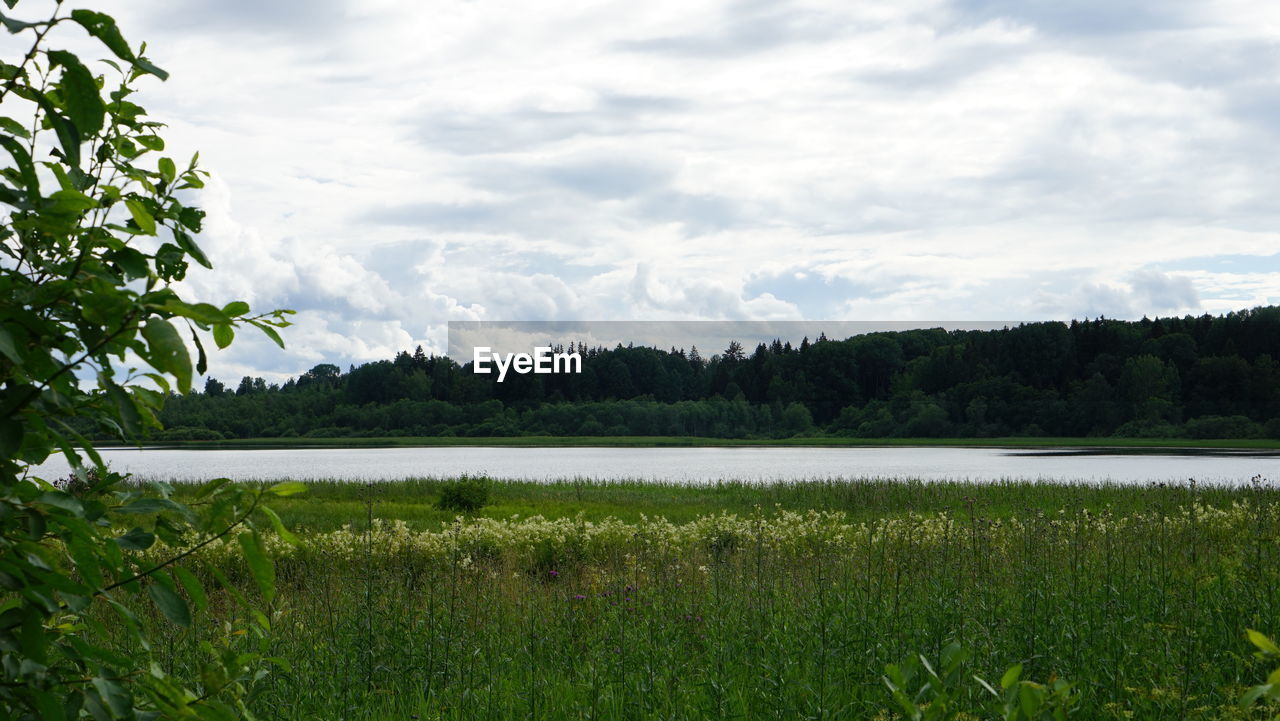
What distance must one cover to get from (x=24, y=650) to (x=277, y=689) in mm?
4736

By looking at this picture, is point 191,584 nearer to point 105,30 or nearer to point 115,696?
point 115,696

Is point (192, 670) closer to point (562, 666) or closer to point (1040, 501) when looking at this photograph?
point (562, 666)

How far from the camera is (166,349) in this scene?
1404 millimetres

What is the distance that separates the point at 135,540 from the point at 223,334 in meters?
0.42

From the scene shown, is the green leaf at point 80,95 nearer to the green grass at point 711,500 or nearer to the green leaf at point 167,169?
the green leaf at point 167,169

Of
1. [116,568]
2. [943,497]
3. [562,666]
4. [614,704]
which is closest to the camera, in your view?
[116,568]

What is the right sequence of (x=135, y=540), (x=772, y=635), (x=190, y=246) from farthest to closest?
(x=772, y=635) → (x=190, y=246) → (x=135, y=540)

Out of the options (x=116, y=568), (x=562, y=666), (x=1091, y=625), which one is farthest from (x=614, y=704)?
(x=116, y=568)

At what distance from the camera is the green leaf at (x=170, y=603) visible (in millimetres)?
1565

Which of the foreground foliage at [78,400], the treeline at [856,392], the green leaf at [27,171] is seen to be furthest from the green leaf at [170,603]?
the treeline at [856,392]

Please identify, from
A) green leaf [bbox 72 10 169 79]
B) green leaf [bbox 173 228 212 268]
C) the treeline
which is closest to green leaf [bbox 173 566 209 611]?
green leaf [bbox 173 228 212 268]

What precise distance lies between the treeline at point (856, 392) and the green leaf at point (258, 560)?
90.7m

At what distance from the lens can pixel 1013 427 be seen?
9981 centimetres

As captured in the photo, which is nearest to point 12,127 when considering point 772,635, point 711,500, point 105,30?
point 105,30
